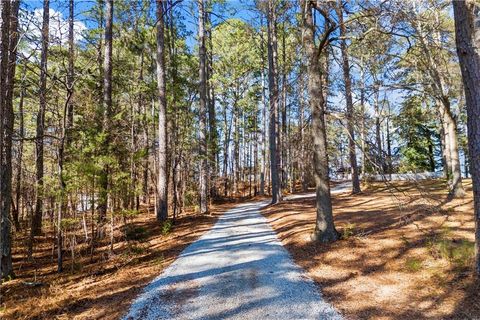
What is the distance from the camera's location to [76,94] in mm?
8562

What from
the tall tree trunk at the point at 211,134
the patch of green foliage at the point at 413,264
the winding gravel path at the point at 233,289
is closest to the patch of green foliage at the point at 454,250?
the patch of green foliage at the point at 413,264

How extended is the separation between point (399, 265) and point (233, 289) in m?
2.95

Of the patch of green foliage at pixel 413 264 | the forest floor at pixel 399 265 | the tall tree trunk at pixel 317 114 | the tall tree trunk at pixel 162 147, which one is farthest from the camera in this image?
the tall tree trunk at pixel 162 147

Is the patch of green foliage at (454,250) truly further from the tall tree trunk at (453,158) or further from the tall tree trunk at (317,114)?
the tall tree trunk at (453,158)

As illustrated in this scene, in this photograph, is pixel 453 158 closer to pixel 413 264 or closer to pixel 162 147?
pixel 413 264

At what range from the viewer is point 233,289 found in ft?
15.4

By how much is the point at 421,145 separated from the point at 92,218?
103 feet

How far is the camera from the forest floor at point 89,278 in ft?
14.4

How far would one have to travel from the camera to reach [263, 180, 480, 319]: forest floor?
3.89m

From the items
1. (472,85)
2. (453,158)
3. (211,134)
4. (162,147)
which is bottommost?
(453,158)

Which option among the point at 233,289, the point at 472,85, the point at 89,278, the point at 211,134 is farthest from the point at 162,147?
the point at 472,85

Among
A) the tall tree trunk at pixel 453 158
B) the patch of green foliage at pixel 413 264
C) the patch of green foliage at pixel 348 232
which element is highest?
the tall tree trunk at pixel 453 158

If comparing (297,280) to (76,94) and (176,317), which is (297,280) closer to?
(176,317)

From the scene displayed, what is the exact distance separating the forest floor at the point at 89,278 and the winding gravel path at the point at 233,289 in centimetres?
40
